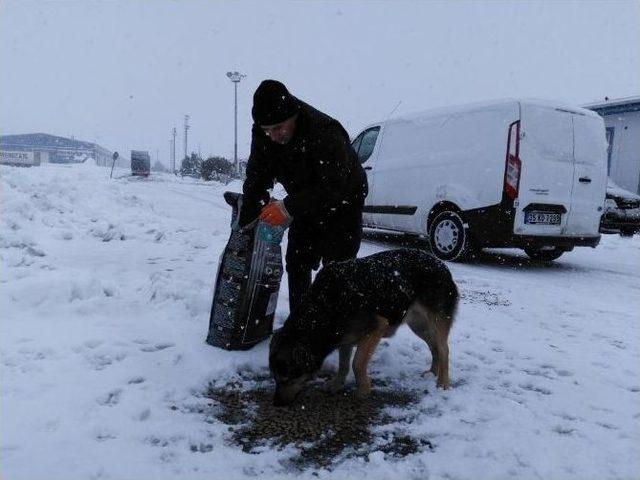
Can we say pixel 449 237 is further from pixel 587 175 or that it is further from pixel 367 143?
pixel 367 143

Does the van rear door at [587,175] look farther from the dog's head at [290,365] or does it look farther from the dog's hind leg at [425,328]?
the dog's head at [290,365]

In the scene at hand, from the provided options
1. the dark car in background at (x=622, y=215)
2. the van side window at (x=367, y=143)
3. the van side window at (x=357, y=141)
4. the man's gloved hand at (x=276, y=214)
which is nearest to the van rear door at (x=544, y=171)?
the van side window at (x=367, y=143)

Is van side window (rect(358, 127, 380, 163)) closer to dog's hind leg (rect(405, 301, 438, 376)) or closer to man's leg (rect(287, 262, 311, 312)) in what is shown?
man's leg (rect(287, 262, 311, 312))

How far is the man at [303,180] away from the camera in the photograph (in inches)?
116

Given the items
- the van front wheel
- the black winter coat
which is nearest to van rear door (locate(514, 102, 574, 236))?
the van front wheel

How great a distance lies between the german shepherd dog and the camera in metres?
2.58

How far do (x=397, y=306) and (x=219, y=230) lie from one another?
6.16 meters

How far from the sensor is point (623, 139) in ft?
64.0

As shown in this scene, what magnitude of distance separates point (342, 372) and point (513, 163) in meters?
4.49

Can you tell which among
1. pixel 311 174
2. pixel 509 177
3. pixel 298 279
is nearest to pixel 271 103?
pixel 311 174

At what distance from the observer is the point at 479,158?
662 centimetres

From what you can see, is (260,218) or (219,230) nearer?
(260,218)

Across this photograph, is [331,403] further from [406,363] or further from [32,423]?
[32,423]

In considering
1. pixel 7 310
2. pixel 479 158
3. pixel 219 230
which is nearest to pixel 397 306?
pixel 7 310
